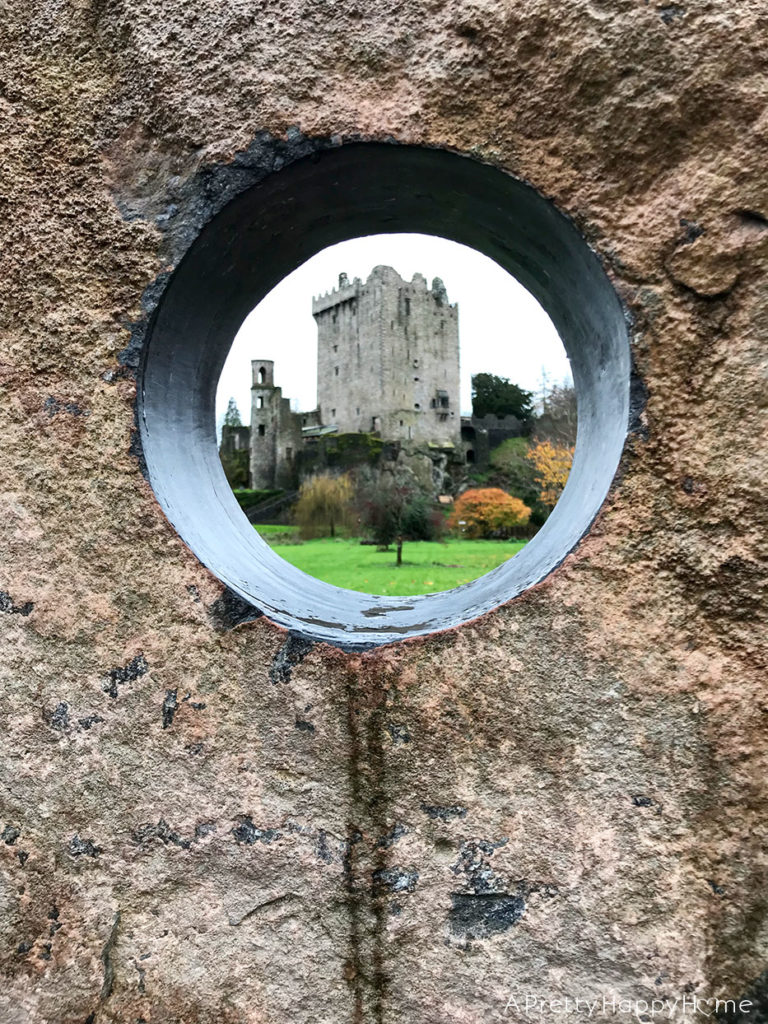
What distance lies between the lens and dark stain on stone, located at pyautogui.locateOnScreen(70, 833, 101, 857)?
1.66 meters

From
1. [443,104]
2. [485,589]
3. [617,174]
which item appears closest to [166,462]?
[485,589]

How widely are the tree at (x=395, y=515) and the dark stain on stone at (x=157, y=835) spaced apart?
2115 centimetres

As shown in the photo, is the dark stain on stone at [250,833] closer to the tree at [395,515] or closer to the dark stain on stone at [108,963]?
the dark stain on stone at [108,963]

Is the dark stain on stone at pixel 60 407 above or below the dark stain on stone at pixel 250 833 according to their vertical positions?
above

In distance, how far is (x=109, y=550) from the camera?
1708 millimetres

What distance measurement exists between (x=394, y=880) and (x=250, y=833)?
36cm

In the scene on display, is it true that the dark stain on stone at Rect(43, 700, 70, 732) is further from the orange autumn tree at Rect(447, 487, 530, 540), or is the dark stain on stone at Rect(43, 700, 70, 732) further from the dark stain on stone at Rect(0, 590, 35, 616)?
the orange autumn tree at Rect(447, 487, 530, 540)

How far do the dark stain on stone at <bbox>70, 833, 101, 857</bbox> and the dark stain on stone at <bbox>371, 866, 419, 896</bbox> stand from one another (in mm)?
705

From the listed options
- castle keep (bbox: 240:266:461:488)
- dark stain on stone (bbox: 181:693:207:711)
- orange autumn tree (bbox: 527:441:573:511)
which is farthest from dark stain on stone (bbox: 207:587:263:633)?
castle keep (bbox: 240:266:461:488)

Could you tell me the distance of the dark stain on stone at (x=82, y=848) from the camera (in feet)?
5.44

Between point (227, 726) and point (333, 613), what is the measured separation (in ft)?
1.84

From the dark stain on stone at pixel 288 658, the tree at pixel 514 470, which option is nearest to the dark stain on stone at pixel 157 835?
the dark stain on stone at pixel 288 658

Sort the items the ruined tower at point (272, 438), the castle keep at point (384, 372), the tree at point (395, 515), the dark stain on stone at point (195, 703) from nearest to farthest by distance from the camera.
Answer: the dark stain on stone at point (195, 703) < the tree at point (395, 515) < the ruined tower at point (272, 438) < the castle keep at point (384, 372)

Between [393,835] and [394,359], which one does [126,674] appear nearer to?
[393,835]
